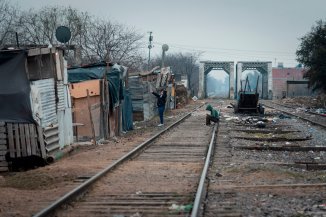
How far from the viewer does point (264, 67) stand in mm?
103688

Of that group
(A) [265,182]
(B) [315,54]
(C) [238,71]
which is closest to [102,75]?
(A) [265,182]

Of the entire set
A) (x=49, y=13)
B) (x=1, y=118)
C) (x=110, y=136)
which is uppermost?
(x=49, y=13)

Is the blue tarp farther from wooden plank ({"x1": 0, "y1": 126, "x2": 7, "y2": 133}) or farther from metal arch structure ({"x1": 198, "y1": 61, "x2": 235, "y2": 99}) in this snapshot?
metal arch structure ({"x1": 198, "y1": 61, "x2": 235, "y2": 99})

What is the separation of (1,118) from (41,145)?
1.17 meters

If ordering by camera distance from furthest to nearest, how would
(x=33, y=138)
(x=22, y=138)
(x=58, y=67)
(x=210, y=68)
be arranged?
1. (x=210, y=68)
2. (x=58, y=67)
3. (x=33, y=138)
4. (x=22, y=138)

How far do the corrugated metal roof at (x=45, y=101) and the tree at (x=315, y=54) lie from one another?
38.3 meters

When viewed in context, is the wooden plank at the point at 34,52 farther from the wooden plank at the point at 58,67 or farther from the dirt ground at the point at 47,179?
the dirt ground at the point at 47,179

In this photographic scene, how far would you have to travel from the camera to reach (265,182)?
9.62 meters

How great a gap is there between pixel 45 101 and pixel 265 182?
21.6ft

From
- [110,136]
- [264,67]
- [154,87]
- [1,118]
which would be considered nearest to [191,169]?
[1,118]

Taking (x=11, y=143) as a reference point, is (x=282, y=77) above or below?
above

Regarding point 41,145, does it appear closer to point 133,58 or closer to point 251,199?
point 251,199

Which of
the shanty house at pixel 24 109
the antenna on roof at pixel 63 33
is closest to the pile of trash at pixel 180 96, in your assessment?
the antenna on roof at pixel 63 33

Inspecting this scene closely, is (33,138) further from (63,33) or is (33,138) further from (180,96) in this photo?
(180,96)
